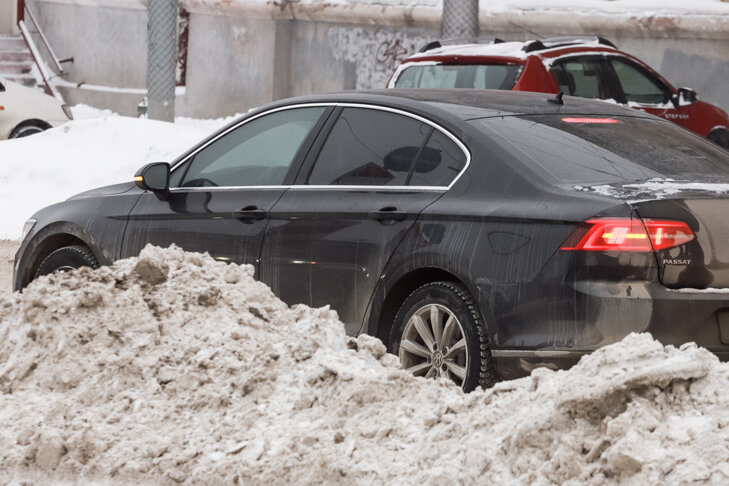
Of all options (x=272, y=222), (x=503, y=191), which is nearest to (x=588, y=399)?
(x=503, y=191)

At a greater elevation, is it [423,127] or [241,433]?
[423,127]

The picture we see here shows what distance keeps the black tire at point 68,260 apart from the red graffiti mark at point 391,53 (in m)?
14.8

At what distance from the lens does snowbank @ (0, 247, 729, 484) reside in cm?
430

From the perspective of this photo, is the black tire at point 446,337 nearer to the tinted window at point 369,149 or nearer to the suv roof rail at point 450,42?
the tinted window at point 369,149

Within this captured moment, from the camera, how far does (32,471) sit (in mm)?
4871

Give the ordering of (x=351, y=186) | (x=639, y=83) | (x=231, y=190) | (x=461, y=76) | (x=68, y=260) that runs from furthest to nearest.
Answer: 1. (x=639, y=83)
2. (x=461, y=76)
3. (x=68, y=260)
4. (x=231, y=190)
5. (x=351, y=186)

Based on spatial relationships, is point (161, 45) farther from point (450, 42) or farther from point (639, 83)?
point (639, 83)

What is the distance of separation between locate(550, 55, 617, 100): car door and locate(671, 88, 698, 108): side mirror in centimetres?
83

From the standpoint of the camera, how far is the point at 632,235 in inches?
214

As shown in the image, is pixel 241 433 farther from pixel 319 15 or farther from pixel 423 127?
pixel 319 15

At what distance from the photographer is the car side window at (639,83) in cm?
1439

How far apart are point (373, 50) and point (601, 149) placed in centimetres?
1663

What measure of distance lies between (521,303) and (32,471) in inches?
75.3

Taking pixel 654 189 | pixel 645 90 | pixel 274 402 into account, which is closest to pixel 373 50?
pixel 645 90
